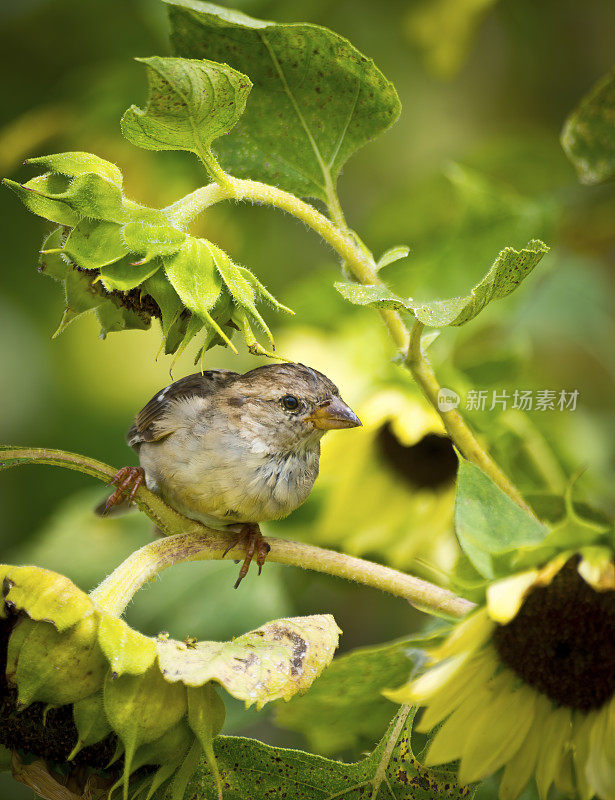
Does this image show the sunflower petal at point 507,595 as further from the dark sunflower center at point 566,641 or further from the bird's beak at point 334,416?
the bird's beak at point 334,416

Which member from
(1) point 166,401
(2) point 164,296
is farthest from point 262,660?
(1) point 166,401

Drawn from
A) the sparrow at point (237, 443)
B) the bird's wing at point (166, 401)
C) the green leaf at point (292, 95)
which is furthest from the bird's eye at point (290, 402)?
the green leaf at point (292, 95)

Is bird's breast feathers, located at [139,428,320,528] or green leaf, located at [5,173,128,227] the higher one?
green leaf, located at [5,173,128,227]

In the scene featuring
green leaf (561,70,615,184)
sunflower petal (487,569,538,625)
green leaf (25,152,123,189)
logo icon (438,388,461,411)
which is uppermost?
green leaf (25,152,123,189)

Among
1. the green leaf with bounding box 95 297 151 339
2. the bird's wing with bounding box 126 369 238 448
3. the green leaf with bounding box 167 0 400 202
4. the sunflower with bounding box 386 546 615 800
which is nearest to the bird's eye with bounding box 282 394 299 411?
the bird's wing with bounding box 126 369 238 448

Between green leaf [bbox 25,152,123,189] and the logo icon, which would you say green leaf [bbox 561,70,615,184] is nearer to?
the logo icon

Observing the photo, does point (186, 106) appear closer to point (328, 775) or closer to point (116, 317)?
point (116, 317)
